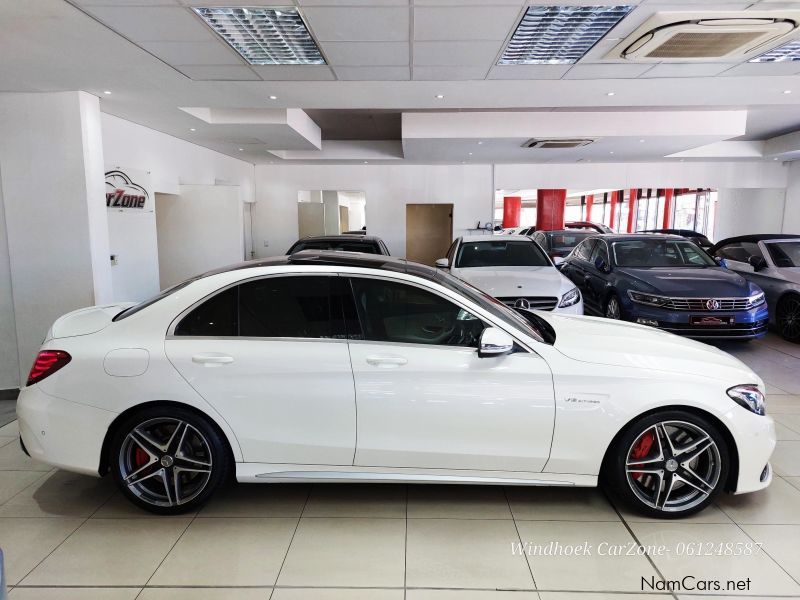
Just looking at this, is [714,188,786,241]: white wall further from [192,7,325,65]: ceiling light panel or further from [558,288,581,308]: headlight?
[192,7,325,65]: ceiling light panel

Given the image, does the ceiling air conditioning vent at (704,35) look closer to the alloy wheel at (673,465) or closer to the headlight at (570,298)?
the headlight at (570,298)

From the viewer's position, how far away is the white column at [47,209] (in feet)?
16.4

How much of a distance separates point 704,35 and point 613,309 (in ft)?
11.9

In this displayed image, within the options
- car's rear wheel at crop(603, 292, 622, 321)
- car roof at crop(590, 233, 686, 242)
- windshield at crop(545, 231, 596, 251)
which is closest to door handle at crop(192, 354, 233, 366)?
car's rear wheel at crop(603, 292, 622, 321)

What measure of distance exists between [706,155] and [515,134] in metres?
6.76

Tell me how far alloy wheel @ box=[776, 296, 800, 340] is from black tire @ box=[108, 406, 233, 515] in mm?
7495

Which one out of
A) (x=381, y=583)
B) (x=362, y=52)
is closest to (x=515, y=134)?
(x=362, y=52)

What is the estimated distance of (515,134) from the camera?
8961 mm

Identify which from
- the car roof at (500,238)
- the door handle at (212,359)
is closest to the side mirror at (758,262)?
the car roof at (500,238)

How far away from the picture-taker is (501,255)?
7.04 metres

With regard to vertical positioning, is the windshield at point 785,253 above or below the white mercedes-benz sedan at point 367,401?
above

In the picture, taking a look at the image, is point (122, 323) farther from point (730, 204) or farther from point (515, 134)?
point (730, 204)

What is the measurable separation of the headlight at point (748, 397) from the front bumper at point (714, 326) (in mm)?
3444

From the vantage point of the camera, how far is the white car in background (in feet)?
18.7
